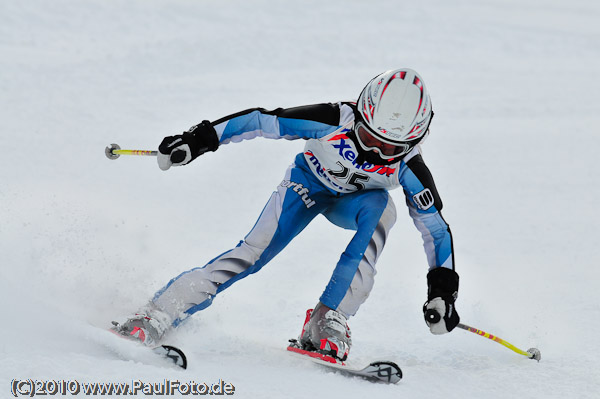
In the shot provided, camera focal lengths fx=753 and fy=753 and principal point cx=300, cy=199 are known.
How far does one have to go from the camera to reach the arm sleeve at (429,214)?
12.9ft

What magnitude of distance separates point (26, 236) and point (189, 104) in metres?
5.83

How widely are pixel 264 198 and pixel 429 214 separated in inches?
140

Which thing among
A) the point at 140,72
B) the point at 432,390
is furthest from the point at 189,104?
the point at 432,390

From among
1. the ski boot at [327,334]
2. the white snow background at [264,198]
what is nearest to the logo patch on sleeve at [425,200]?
the ski boot at [327,334]

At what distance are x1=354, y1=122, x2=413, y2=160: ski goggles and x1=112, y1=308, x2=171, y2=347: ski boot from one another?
1338mm

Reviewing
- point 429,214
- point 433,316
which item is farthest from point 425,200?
point 433,316

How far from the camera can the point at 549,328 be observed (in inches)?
187

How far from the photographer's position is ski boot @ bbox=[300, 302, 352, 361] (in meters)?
3.73

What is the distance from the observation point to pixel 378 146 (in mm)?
3854

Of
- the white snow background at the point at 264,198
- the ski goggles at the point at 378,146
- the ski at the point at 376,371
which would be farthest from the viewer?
the ski goggles at the point at 378,146

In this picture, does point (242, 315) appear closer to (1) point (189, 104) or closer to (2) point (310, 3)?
(1) point (189, 104)

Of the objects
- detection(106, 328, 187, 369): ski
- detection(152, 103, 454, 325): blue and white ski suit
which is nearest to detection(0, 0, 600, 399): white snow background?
detection(106, 328, 187, 369): ski

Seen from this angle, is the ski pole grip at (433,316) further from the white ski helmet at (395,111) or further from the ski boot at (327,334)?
the white ski helmet at (395,111)

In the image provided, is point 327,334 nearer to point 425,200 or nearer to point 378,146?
point 425,200
